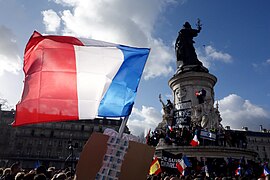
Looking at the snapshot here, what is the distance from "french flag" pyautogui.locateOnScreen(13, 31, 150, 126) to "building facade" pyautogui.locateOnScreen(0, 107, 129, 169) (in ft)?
191

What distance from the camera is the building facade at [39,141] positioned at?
62.5 m

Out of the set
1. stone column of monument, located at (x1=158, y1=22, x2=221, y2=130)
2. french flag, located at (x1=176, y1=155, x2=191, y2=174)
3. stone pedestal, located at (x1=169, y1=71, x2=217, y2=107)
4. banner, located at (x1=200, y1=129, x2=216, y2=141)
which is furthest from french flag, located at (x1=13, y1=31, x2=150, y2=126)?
stone pedestal, located at (x1=169, y1=71, x2=217, y2=107)

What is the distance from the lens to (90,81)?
626 cm

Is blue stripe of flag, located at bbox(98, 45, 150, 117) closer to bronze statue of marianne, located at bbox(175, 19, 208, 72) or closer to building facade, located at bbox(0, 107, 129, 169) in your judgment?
bronze statue of marianne, located at bbox(175, 19, 208, 72)

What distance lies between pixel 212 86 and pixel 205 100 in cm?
355

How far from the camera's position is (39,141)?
217 ft

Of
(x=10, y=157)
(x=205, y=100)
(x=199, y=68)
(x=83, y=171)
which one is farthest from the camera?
→ (x=10, y=157)

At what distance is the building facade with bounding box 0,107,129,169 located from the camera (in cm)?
6250

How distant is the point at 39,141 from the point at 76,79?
6555cm

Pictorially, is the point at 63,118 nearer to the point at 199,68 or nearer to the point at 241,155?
the point at 241,155

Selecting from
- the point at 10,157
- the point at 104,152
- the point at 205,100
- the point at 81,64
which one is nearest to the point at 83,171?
the point at 104,152

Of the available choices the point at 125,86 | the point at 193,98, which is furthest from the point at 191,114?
the point at 125,86

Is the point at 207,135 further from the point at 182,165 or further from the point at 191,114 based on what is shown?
the point at 182,165

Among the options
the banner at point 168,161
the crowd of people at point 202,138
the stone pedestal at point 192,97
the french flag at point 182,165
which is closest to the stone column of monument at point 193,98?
the stone pedestal at point 192,97
